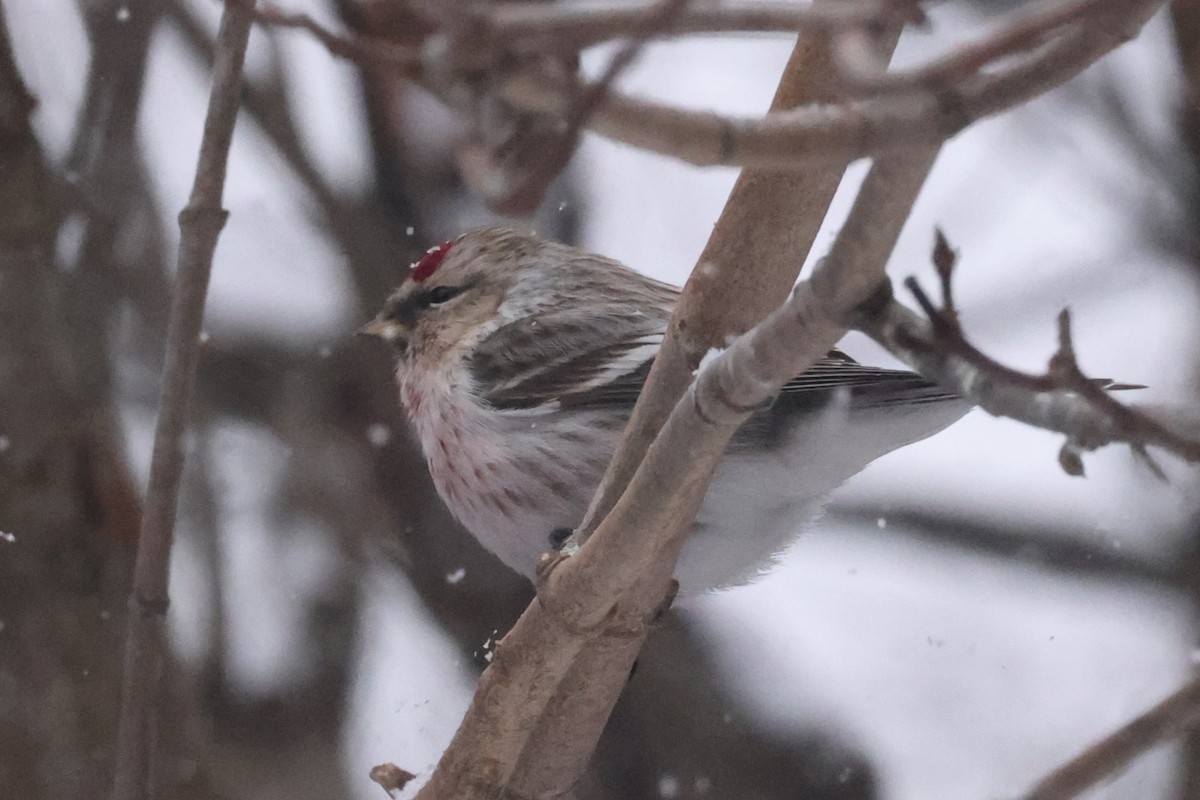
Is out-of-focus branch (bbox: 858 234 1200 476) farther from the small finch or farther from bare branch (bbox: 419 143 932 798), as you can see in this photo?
the small finch

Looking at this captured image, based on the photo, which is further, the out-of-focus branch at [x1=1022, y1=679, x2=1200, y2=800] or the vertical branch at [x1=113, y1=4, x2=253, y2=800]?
the vertical branch at [x1=113, y1=4, x2=253, y2=800]

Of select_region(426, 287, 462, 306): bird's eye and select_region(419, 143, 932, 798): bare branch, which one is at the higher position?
select_region(426, 287, 462, 306): bird's eye

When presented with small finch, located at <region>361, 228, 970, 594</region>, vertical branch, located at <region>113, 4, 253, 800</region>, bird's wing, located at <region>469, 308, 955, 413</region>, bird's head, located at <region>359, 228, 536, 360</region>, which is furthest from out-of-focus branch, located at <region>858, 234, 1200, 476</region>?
bird's head, located at <region>359, 228, 536, 360</region>

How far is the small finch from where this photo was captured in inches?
105

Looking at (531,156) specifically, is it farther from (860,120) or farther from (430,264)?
(430,264)

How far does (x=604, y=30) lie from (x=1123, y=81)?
374 cm

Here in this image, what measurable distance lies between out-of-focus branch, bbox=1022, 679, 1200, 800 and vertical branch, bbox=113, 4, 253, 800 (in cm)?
153


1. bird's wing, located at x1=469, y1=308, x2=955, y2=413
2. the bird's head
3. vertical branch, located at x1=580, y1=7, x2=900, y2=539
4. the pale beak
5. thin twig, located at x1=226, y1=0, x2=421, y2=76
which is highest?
the bird's head

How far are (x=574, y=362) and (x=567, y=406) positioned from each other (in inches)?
5.4

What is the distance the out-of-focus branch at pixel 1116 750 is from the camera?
1.46m

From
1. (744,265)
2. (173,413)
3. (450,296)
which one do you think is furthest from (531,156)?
(450,296)

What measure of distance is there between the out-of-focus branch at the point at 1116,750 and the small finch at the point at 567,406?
3.23 ft

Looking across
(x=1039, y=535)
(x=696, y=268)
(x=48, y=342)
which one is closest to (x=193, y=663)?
(x=48, y=342)

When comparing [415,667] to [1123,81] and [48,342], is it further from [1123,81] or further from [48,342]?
[1123,81]
